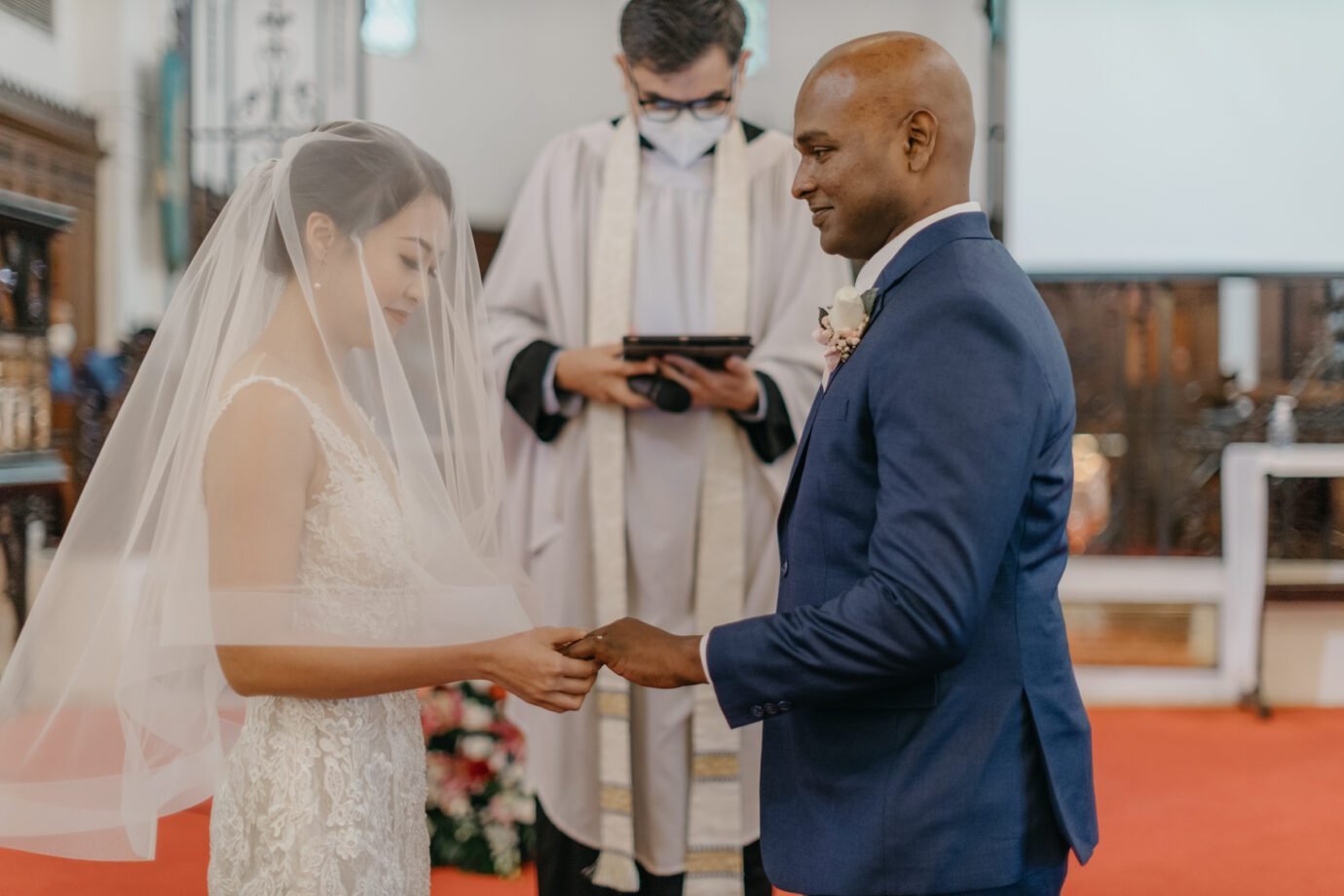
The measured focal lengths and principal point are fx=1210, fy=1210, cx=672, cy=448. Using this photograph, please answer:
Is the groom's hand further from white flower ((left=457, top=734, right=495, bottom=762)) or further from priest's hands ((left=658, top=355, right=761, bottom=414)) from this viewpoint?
white flower ((left=457, top=734, right=495, bottom=762))

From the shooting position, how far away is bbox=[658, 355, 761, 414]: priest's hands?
8.60ft

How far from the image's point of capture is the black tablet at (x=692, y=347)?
101 inches

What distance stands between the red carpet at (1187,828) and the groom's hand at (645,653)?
2292 millimetres

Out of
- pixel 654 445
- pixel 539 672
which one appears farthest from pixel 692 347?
pixel 539 672

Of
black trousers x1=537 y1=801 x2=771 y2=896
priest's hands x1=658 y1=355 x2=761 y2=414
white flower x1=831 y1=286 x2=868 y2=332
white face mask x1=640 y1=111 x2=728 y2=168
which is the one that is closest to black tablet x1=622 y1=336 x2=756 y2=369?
priest's hands x1=658 y1=355 x2=761 y2=414

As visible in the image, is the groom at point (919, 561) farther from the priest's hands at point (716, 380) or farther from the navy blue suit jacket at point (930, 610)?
the priest's hands at point (716, 380)

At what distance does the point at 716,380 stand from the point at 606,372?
25 centimetres

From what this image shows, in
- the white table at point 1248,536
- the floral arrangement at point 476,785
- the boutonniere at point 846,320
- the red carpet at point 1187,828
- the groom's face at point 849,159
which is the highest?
the groom's face at point 849,159

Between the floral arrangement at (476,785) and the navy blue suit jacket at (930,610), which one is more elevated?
the navy blue suit jacket at (930,610)

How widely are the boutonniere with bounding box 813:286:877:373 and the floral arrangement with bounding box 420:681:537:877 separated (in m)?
2.70

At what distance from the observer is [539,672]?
1.76m

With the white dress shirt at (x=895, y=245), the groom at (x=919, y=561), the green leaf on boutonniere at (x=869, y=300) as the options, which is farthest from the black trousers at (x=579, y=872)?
→ the green leaf on boutonniere at (x=869, y=300)

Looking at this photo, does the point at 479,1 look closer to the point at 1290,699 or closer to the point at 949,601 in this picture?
the point at 1290,699

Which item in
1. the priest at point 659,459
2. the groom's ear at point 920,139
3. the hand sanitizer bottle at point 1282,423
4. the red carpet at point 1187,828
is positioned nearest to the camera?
the groom's ear at point 920,139
